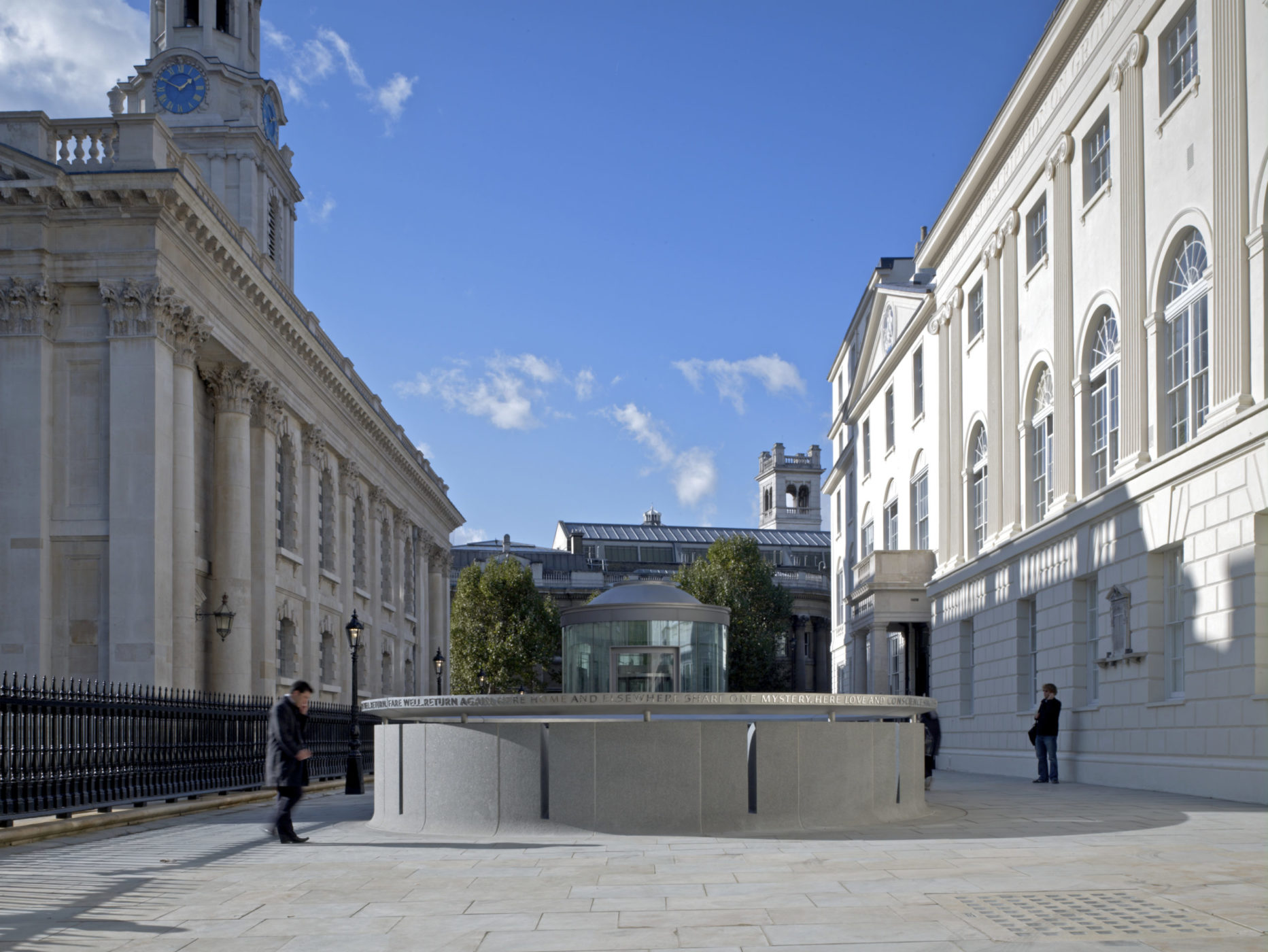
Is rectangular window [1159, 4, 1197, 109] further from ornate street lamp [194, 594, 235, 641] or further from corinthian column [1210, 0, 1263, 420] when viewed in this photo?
ornate street lamp [194, 594, 235, 641]

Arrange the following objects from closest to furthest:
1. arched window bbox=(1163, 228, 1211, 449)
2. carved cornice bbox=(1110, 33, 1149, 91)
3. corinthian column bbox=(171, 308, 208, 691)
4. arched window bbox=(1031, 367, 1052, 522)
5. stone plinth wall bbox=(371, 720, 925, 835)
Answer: stone plinth wall bbox=(371, 720, 925, 835), arched window bbox=(1163, 228, 1211, 449), carved cornice bbox=(1110, 33, 1149, 91), arched window bbox=(1031, 367, 1052, 522), corinthian column bbox=(171, 308, 208, 691)

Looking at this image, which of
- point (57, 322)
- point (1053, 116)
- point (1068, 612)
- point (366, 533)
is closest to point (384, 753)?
point (1068, 612)

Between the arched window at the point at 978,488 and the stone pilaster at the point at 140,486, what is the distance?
66.7 feet

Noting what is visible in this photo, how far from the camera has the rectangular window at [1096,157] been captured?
24.7m

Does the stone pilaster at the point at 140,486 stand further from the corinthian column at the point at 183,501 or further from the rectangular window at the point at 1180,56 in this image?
the rectangular window at the point at 1180,56

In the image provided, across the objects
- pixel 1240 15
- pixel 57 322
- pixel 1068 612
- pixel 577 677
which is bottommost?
pixel 577 677

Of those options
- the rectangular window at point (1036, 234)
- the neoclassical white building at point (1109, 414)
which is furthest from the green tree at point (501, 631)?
the rectangular window at point (1036, 234)

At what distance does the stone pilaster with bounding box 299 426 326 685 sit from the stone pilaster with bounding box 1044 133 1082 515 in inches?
937

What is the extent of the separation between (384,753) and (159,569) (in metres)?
14.6

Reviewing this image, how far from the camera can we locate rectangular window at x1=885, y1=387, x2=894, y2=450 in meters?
46.6

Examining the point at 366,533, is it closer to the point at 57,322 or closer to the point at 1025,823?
the point at 57,322

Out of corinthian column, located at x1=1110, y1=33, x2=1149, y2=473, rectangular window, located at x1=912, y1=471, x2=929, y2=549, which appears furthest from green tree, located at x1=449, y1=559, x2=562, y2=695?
corinthian column, located at x1=1110, y1=33, x2=1149, y2=473

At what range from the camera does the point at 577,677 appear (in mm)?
32594

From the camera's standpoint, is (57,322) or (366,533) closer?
(57,322)
